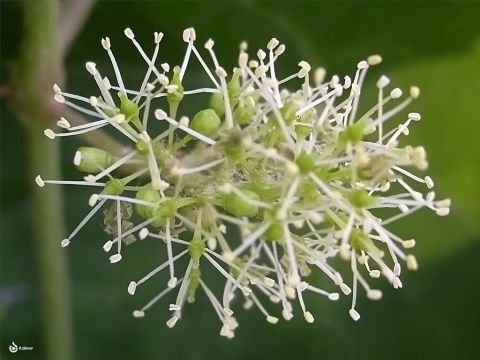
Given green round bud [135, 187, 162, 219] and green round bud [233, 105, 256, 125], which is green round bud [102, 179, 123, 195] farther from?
green round bud [233, 105, 256, 125]

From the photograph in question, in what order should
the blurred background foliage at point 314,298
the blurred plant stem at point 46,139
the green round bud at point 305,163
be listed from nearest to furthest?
the green round bud at point 305,163
the blurred plant stem at point 46,139
the blurred background foliage at point 314,298

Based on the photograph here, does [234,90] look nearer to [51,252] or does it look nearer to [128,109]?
[128,109]

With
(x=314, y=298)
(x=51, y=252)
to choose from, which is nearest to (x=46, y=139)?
(x=51, y=252)

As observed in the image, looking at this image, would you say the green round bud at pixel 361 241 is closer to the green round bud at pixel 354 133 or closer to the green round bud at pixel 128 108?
the green round bud at pixel 354 133

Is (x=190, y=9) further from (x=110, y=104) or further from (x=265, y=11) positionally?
(x=110, y=104)

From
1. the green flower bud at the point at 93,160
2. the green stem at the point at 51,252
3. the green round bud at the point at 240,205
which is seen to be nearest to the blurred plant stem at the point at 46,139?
the green stem at the point at 51,252

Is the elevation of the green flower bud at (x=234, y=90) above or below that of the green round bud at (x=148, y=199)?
above

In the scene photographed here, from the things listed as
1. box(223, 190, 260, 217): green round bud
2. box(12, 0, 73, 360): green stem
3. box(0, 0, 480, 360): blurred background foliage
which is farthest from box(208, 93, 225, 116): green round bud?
box(0, 0, 480, 360): blurred background foliage
